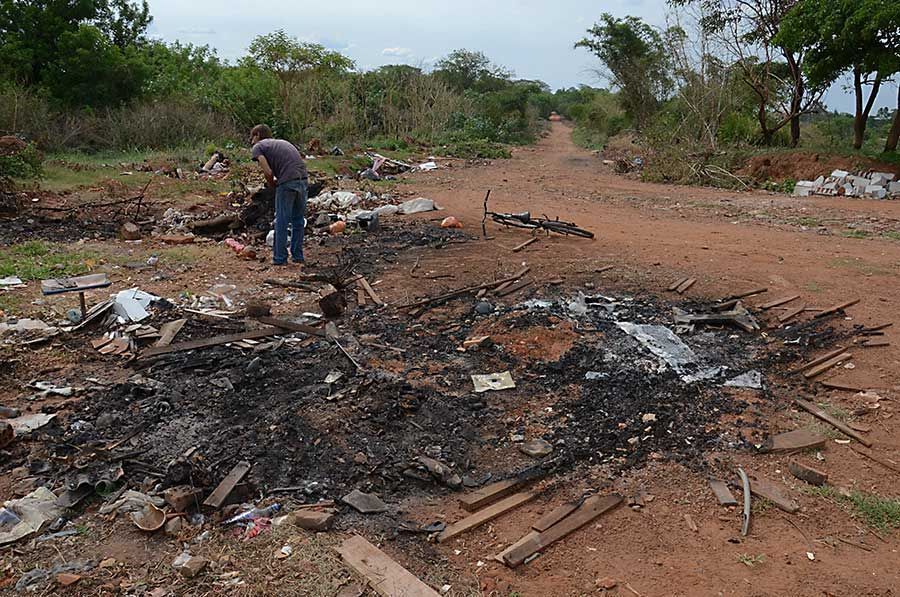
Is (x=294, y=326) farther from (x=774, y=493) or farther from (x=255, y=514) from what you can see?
(x=774, y=493)

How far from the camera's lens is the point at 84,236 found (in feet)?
28.5

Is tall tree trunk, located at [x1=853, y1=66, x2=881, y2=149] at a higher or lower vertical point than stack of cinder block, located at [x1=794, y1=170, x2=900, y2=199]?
higher

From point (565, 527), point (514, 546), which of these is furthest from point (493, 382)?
point (514, 546)

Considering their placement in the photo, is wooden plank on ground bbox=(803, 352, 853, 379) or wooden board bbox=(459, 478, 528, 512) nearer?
wooden board bbox=(459, 478, 528, 512)

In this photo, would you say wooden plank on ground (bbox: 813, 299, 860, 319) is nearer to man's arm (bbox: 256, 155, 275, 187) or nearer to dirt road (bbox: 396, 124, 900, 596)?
dirt road (bbox: 396, 124, 900, 596)

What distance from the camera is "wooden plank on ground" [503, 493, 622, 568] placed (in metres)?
2.82

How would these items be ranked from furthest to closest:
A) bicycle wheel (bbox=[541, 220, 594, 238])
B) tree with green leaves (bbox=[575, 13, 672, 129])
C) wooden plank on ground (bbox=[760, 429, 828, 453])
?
tree with green leaves (bbox=[575, 13, 672, 129]), bicycle wheel (bbox=[541, 220, 594, 238]), wooden plank on ground (bbox=[760, 429, 828, 453])

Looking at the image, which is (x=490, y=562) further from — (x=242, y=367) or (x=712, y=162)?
(x=712, y=162)

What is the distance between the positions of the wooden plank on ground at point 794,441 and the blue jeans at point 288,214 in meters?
5.51

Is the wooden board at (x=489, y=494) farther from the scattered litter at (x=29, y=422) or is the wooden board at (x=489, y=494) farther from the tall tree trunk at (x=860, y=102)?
the tall tree trunk at (x=860, y=102)

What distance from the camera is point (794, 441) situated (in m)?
3.72

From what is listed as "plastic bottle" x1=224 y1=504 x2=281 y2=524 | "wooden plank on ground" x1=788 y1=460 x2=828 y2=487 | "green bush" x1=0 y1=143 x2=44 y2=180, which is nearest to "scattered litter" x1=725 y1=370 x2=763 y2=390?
"wooden plank on ground" x1=788 y1=460 x2=828 y2=487

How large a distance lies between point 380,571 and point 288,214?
5.50 metres

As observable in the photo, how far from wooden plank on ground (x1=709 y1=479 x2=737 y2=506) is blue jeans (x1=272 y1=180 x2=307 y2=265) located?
551 centimetres
